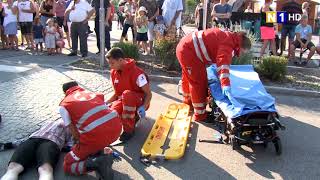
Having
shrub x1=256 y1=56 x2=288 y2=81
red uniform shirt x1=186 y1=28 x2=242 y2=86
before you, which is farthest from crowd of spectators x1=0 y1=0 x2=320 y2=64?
red uniform shirt x1=186 y1=28 x2=242 y2=86

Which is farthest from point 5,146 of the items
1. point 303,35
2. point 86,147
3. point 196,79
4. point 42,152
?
point 303,35

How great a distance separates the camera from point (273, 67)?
31.6 feet

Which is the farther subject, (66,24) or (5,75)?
(66,24)

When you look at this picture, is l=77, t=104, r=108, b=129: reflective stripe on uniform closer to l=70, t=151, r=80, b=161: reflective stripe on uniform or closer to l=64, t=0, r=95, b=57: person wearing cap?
l=70, t=151, r=80, b=161: reflective stripe on uniform

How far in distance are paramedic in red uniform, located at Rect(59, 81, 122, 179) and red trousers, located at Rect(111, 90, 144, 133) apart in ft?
3.38

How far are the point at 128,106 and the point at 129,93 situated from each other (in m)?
0.17

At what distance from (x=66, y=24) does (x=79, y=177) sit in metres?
9.69

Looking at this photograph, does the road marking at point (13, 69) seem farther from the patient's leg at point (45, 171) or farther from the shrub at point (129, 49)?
the patient's leg at point (45, 171)

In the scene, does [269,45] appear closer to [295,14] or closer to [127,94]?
[295,14]

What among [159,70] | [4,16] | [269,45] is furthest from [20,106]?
[269,45]

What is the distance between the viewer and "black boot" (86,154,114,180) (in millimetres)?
4387

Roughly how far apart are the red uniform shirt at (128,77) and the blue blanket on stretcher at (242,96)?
1.14m

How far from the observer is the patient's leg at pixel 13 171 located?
434 cm

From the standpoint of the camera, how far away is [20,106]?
7027 mm
